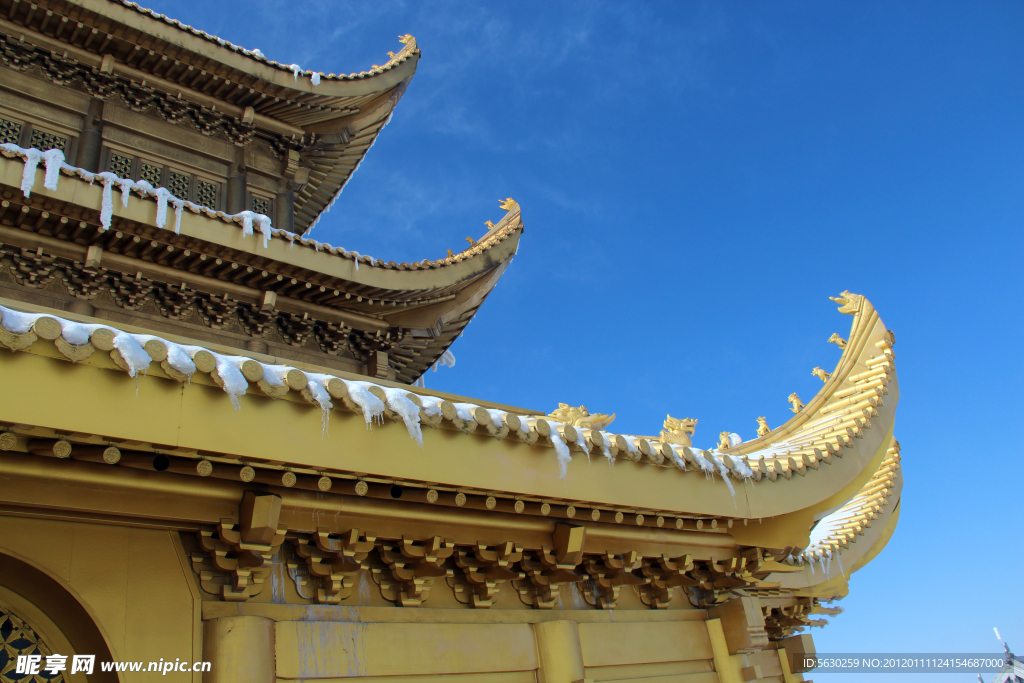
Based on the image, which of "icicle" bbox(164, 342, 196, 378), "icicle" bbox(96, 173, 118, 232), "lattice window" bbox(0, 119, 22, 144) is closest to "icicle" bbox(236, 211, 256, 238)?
"icicle" bbox(96, 173, 118, 232)

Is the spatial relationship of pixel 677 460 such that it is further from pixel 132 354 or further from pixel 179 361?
pixel 132 354

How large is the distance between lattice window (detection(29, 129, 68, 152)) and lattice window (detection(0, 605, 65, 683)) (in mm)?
7128

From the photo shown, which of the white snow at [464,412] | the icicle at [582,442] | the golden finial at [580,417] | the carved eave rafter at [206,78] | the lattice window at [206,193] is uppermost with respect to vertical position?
the carved eave rafter at [206,78]

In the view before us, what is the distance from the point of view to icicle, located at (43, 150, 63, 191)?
626cm

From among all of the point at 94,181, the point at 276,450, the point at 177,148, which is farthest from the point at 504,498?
the point at 177,148

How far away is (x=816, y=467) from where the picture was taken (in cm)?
528

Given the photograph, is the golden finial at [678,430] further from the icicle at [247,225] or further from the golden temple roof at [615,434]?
the icicle at [247,225]

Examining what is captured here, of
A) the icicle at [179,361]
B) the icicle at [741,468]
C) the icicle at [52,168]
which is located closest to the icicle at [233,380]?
the icicle at [179,361]

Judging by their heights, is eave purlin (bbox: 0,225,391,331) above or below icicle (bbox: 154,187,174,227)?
below

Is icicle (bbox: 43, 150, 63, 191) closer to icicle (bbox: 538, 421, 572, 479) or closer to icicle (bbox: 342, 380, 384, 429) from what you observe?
icicle (bbox: 342, 380, 384, 429)

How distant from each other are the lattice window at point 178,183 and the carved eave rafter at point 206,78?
85cm

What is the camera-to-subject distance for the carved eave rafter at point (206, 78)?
8.15 metres

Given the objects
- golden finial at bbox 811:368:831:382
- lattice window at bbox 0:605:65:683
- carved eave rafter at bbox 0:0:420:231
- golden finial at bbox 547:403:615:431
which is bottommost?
lattice window at bbox 0:605:65:683

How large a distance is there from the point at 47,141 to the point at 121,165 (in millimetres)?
809
